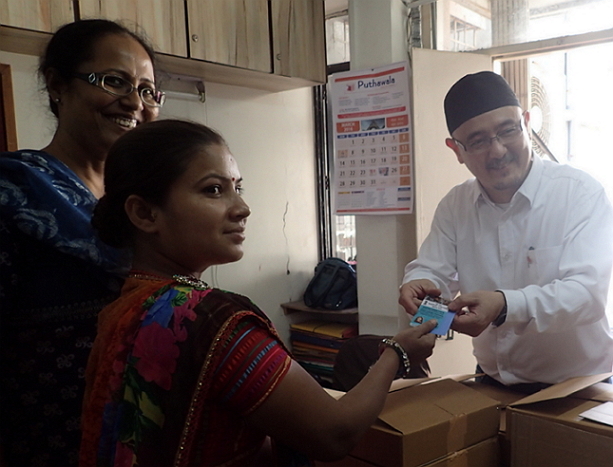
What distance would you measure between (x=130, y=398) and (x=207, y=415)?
123mm

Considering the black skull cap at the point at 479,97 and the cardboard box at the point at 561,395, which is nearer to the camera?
the cardboard box at the point at 561,395

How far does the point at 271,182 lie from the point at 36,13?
1710mm

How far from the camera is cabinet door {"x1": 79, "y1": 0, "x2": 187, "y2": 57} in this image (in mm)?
2014

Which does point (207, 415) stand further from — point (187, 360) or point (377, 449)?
point (377, 449)

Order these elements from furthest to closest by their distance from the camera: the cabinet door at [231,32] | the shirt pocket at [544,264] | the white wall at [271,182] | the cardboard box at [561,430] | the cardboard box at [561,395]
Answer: the white wall at [271,182]
the cabinet door at [231,32]
the shirt pocket at [544,264]
the cardboard box at [561,395]
the cardboard box at [561,430]

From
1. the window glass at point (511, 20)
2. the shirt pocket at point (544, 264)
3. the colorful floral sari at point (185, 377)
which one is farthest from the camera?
the window glass at point (511, 20)

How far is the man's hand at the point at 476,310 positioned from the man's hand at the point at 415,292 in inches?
7.5

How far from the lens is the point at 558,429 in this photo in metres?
0.97

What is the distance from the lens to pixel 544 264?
1511mm

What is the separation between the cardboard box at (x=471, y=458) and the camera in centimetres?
101

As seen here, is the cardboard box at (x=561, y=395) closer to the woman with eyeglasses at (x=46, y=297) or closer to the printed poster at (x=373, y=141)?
the woman with eyeglasses at (x=46, y=297)

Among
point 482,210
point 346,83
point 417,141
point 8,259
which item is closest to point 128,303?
point 8,259

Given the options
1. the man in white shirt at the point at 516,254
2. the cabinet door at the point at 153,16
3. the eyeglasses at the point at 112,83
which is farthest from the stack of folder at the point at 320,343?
the eyeglasses at the point at 112,83

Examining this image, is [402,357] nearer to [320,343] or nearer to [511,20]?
[320,343]
